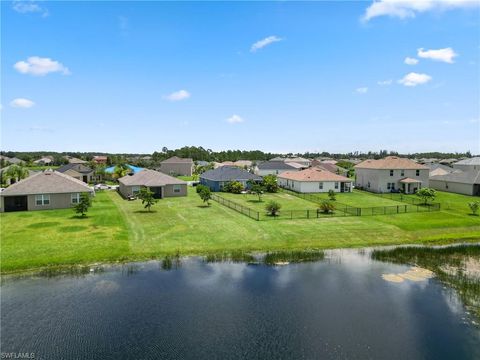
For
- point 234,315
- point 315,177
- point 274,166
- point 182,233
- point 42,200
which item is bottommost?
point 234,315

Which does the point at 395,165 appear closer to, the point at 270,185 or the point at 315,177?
the point at 315,177

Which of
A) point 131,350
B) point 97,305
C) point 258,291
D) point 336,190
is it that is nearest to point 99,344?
point 131,350

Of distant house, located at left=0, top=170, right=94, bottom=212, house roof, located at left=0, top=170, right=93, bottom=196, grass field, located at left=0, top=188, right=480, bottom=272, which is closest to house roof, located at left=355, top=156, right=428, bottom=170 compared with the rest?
grass field, located at left=0, top=188, right=480, bottom=272

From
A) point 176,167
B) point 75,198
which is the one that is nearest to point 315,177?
point 75,198

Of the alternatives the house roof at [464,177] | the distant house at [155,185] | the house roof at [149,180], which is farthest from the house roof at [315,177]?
the house roof at [149,180]

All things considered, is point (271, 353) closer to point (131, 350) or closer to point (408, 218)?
point (131, 350)
